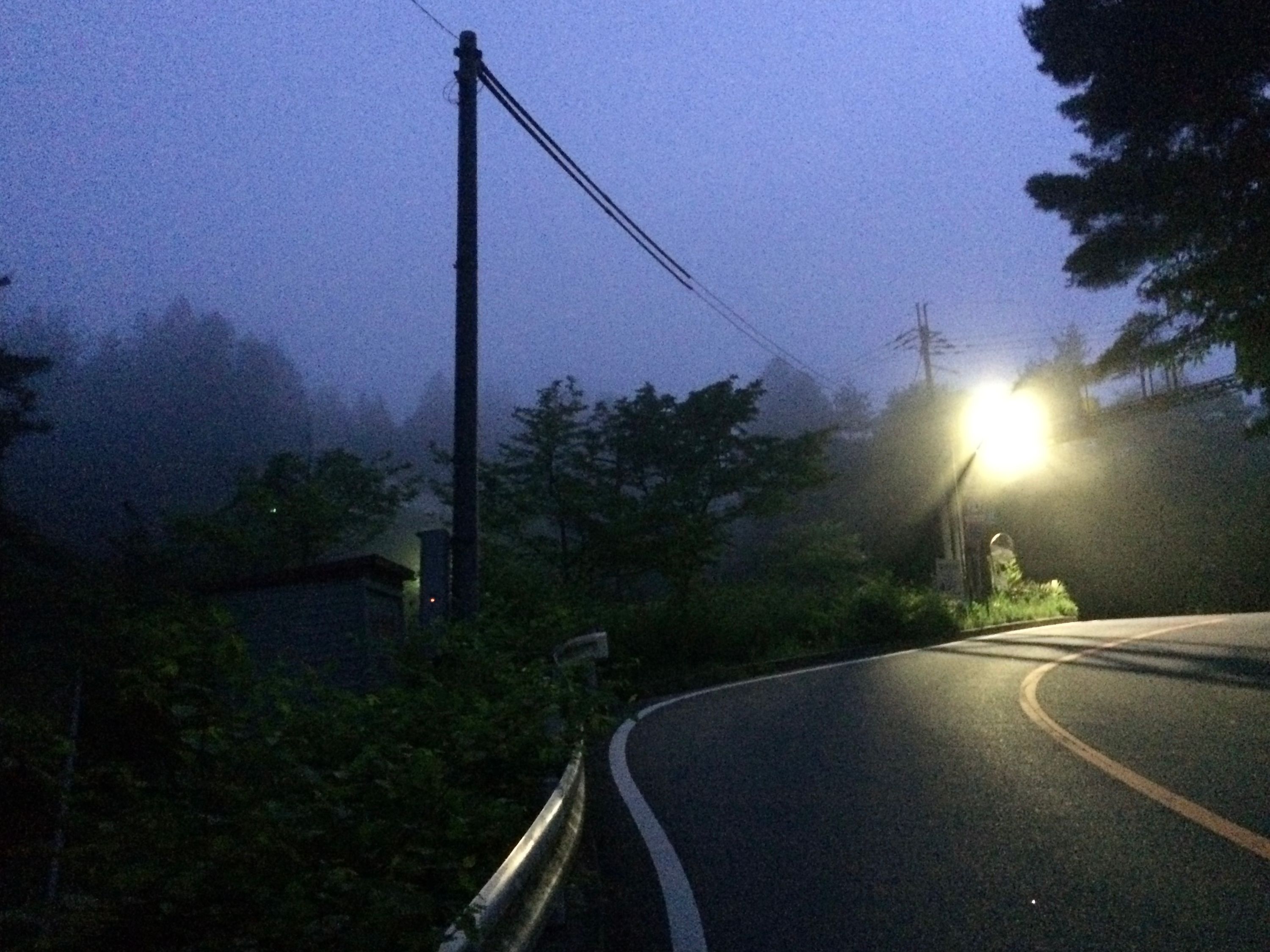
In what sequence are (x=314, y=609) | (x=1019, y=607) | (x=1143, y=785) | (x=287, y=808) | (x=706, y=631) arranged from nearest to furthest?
(x=287, y=808) → (x=1143, y=785) → (x=314, y=609) → (x=706, y=631) → (x=1019, y=607)

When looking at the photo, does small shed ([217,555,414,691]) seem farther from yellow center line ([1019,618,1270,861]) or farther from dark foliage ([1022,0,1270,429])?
dark foliage ([1022,0,1270,429])

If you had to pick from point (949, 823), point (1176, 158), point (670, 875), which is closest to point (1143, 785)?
point (949, 823)

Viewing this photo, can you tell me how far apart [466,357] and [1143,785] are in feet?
24.3

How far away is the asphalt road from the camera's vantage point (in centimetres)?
539

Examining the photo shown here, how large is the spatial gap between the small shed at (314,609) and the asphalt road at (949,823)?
526cm

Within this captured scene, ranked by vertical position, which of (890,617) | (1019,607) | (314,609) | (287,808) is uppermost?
(1019,607)

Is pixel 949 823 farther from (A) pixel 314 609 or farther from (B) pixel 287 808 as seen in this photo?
(A) pixel 314 609

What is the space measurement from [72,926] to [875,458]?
2563 inches

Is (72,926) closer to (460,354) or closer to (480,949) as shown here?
(480,949)

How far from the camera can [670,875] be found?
656 centimetres

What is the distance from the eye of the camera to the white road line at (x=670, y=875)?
5.40m

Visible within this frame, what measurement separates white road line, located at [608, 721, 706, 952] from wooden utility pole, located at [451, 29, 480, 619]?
281cm

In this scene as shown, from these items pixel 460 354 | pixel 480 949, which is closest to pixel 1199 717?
pixel 460 354

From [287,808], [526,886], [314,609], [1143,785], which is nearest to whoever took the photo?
[526,886]
